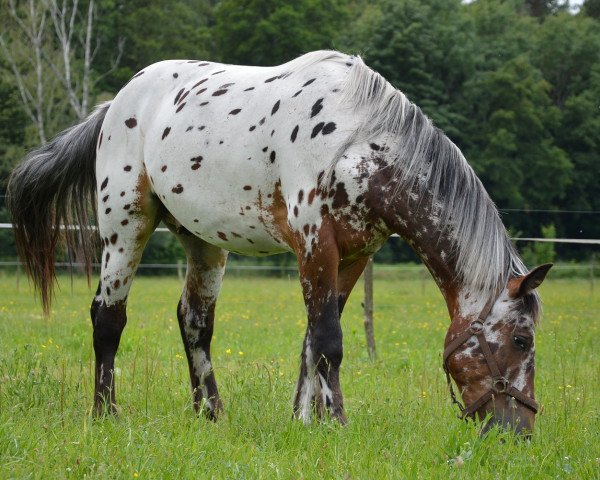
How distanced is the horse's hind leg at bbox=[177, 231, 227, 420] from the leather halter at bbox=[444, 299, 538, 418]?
2022 mm

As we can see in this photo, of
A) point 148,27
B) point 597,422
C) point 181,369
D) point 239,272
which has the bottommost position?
point 239,272

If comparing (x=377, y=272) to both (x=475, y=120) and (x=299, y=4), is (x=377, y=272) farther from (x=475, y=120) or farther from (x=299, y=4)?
(x=299, y=4)

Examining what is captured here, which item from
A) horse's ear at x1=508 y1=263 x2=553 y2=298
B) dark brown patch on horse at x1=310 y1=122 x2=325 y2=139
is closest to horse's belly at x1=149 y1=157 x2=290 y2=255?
dark brown patch on horse at x1=310 y1=122 x2=325 y2=139

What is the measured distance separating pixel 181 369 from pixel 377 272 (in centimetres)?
2049

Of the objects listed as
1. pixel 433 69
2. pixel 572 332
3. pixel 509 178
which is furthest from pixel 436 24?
pixel 572 332

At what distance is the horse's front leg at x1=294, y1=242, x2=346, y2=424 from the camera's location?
4.57m

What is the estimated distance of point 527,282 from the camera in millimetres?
4250

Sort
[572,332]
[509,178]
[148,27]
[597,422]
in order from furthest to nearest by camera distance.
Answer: [148,27] < [509,178] < [572,332] < [597,422]

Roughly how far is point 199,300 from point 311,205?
1671 mm

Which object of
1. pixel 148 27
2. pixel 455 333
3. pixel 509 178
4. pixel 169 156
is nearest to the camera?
pixel 455 333

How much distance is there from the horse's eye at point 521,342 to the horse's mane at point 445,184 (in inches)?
10.1

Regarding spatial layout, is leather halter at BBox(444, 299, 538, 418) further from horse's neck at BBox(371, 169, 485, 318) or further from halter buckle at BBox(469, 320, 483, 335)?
horse's neck at BBox(371, 169, 485, 318)

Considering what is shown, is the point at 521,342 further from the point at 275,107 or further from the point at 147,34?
the point at 147,34

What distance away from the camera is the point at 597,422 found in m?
4.93
